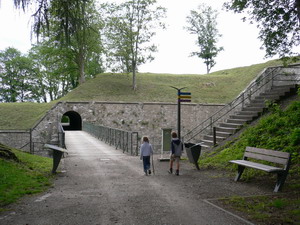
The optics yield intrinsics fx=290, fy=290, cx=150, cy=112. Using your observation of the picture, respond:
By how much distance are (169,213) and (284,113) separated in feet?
24.8

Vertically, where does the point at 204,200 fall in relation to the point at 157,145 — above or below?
above

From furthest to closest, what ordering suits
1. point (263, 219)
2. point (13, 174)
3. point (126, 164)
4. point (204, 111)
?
point (204, 111) < point (126, 164) < point (13, 174) < point (263, 219)

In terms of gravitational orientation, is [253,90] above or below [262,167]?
above

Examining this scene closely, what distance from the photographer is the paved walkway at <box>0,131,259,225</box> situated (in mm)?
4703

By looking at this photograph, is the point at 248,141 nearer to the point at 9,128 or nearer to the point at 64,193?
the point at 64,193

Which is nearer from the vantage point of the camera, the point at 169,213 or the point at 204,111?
the point at 169,213

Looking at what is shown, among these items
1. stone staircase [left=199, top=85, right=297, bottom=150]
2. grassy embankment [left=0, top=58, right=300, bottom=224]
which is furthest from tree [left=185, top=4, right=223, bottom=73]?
stone staircase [left=199, top=85, right=297, bottom=150]

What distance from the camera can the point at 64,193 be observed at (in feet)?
21.2

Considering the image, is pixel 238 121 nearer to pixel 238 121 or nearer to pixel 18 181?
pixel 238 121

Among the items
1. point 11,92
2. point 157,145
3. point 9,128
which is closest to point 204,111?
point 157,145

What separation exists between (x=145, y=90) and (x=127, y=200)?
27.9 metres

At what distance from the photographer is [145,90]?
33.4 metres

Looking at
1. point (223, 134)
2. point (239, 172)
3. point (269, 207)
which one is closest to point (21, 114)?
point (223, 134)

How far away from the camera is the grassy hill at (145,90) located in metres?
28.1
